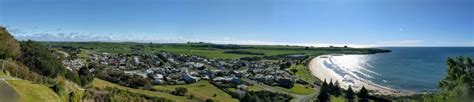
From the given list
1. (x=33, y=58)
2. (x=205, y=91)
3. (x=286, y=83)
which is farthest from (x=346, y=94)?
(x=33, y=58)

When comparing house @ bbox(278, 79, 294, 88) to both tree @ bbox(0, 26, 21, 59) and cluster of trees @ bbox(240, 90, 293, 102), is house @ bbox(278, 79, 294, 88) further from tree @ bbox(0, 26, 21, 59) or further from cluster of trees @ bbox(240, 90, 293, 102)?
tree @ bbox(0, 26, 21, 59)

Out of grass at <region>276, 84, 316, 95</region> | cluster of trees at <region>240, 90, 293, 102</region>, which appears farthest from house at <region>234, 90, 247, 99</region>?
grass at <region>276, 84, 316, 95</region>

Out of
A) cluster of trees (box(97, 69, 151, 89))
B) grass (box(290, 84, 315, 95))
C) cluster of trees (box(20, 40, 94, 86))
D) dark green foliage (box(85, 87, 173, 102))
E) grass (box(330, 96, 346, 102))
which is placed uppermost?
cluster of trees (box(20, 40, 94, 86))

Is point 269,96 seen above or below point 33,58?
below

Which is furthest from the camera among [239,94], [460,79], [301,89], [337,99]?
[301,89]

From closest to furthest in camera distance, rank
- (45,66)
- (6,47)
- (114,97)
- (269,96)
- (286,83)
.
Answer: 1. (114,97)
2. (6,47)
3. (45,66)
4. (269,96)
5. (286,83)

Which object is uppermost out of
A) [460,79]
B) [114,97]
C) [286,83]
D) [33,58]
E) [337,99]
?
[460,79]

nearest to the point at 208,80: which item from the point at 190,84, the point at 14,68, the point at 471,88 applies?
the point at 190,84

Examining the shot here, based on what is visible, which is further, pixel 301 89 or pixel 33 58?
pixel 301 89

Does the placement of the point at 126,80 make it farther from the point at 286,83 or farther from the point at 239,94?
the point at 286,83
